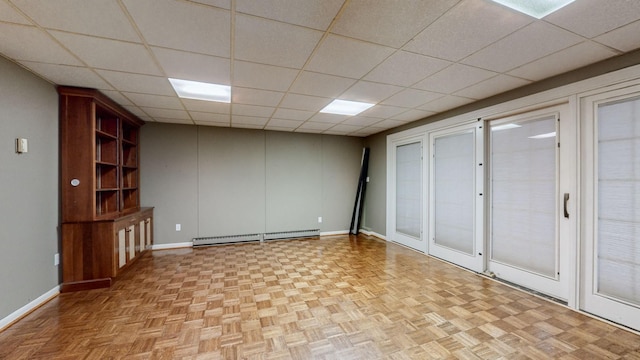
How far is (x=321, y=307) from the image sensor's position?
2.62m

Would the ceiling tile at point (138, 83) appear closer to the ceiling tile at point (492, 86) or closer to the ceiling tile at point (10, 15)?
the ceiling tile at point (10, 15)

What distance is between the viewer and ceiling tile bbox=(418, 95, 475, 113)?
3.41 m

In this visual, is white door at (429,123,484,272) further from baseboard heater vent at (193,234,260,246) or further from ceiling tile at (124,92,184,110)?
ceiling tile at (124,92,184,110)

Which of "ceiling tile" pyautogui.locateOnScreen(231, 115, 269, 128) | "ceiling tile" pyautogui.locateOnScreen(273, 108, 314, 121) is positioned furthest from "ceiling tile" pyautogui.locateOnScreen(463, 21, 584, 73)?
"ceiling tile" pyautogui.locateOnScreen(231, 115, 269, 128)

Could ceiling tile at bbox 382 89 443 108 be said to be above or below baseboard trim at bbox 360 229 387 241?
above

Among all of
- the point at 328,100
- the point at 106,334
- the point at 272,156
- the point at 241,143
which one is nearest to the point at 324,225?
the point at 272,156

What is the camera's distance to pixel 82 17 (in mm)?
1700

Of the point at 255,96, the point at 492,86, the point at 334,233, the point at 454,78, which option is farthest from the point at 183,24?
the point at 334,233

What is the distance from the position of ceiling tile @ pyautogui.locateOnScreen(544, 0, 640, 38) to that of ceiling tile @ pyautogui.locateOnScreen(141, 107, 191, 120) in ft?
14.7

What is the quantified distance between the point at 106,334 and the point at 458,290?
3.57m

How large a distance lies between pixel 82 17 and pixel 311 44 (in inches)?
61.5

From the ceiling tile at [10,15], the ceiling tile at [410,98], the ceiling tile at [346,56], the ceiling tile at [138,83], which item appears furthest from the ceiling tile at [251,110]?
the ceiling tile at [10,15]

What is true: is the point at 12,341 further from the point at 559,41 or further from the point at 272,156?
the point at 559,41

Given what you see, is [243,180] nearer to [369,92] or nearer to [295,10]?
[369,92]
